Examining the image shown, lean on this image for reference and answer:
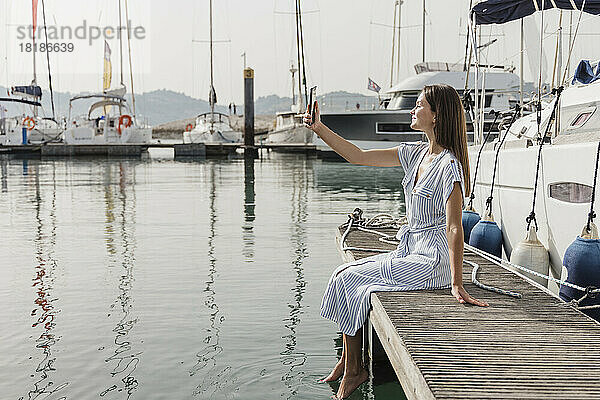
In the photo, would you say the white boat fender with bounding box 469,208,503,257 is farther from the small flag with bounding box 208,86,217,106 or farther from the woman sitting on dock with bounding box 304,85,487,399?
the small flag with bounding box 208,86,217,106

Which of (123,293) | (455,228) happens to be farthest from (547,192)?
(123,293)

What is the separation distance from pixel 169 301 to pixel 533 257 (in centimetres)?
360

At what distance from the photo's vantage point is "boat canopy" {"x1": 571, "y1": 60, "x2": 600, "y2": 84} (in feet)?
28.0

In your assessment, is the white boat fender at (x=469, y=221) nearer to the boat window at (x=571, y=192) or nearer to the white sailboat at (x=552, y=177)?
the white sailboat at (x=552, y=177)

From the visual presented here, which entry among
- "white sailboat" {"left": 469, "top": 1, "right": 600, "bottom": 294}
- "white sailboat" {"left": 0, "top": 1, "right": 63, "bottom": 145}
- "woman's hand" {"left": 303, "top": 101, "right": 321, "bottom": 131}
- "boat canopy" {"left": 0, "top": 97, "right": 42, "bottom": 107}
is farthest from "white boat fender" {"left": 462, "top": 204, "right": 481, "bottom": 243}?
"boat canopy" {"left": 0, "top": 97, "right": 42, "bottom": 107}

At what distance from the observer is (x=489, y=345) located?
3.86m

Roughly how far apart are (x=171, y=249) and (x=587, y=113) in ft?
19.4

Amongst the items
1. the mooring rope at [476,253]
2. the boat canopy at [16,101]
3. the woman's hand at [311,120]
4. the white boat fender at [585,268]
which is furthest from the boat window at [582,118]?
the boat canopy at [16,101]

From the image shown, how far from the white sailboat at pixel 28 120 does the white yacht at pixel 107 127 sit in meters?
2.45

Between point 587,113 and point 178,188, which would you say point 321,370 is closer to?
point 587,113

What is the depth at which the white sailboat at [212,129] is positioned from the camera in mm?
56156

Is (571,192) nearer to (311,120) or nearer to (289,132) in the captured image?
(311,120)

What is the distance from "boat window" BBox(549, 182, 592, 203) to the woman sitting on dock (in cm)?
189

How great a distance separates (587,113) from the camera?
26.1 ft
